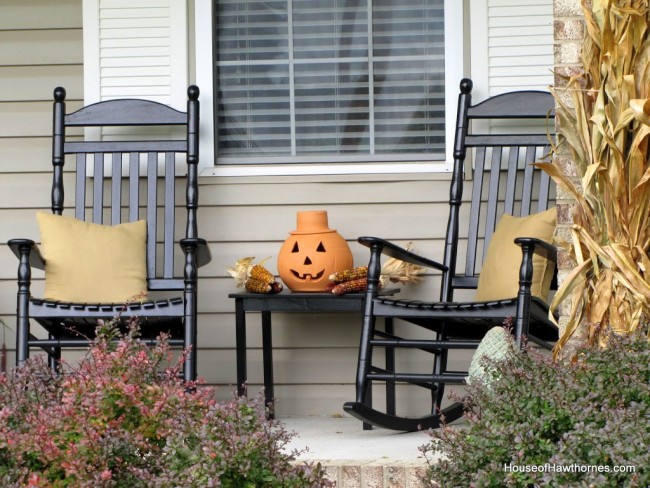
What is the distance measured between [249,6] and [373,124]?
0.66 meters

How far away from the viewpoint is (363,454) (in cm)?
281

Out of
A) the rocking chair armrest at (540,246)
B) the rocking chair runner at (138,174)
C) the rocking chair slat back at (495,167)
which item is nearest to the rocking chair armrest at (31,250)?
the rocking chair runner at (138,174)

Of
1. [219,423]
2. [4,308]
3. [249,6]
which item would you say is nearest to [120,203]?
[4,308]

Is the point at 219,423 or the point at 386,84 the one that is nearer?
the point at 219,423

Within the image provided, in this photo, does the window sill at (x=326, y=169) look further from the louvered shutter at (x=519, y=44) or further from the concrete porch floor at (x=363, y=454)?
the concrete porch floor at (x=363, y=454)

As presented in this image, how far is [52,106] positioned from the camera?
394cm

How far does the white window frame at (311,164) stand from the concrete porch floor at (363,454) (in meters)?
0.96

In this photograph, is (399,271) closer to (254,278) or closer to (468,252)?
(468,252)

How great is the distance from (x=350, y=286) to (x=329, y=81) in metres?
0.88

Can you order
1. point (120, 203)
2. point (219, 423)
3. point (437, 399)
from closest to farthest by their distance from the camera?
point (219, 423) → point (437, 399) → point (120, 203)

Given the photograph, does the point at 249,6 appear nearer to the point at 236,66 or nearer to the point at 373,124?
the point at 236,66

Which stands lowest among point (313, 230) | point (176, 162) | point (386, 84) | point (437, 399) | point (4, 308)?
point (437, 399)

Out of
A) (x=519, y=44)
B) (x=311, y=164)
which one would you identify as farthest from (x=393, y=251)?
(x=519, y=44)

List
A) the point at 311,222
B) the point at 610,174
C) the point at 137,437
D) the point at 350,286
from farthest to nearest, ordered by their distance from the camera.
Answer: the point at 311,222
the point at 350,286
the point at 610,174
the point at 137,437
